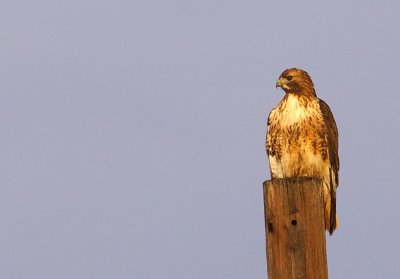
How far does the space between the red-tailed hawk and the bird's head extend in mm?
141

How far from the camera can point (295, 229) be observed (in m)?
5.14

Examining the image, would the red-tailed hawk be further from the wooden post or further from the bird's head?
the wooden post

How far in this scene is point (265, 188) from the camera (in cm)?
531

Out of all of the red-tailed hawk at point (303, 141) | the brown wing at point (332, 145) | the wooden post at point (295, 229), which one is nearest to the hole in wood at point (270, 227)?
the wooden post at point (295, 229)

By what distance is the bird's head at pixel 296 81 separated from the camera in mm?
10209

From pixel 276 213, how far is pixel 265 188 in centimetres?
18

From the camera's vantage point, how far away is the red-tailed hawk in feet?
31.6

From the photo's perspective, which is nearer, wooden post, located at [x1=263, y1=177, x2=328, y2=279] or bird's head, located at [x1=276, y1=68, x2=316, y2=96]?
wooden post, located at [x1=263, y1=177, x2=328, y2=279]

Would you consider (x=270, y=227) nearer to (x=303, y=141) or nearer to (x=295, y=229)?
(x=295, y=229)

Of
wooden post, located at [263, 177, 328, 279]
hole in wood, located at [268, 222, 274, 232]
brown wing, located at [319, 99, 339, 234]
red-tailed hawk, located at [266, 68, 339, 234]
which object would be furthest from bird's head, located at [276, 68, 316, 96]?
hole in wood, located at [268, 222, 274, 232]

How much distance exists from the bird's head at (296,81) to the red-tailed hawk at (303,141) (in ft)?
0.46

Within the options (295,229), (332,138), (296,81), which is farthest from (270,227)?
(296,81)

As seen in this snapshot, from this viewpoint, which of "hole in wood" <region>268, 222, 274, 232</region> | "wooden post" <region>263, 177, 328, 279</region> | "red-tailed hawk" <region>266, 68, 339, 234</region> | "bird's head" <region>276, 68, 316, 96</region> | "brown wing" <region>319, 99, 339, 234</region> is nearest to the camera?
"wooden post" <region>263, 177, 328, 279</region>

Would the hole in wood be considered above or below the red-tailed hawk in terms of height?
below
